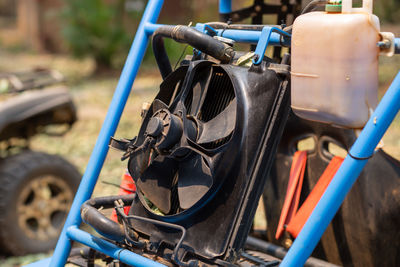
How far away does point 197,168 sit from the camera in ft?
5.25

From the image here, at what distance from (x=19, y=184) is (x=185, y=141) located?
200 cm

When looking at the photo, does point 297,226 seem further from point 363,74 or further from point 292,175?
point 363,74

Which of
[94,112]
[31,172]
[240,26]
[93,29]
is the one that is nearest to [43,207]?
[31,172]

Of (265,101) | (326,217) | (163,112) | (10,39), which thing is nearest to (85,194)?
(163,112)

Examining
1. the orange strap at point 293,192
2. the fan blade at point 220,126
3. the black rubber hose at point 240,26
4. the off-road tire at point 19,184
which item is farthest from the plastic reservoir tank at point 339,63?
the off-road tire at point 19,184

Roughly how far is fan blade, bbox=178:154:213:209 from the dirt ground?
1.62ft

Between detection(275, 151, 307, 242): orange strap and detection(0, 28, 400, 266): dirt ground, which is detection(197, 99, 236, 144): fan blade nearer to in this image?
detection(0, 28, 400, 266): dirt ground

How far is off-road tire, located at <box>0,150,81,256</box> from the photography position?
10.6ft

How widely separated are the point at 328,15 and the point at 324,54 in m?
0.10

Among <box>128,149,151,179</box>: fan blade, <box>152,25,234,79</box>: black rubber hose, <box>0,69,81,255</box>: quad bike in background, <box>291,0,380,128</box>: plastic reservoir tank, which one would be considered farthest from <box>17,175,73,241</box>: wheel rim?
<box>291,0,380,128</box>: plastic reservoir tank

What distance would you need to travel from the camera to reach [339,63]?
1384mm

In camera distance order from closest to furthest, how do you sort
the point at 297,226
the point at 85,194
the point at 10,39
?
the point at 85,194 → the point at 297,226 → the point at 10,39

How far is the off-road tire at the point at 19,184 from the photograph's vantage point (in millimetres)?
3240

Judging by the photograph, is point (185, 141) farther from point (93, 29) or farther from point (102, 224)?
point (93, 29)
